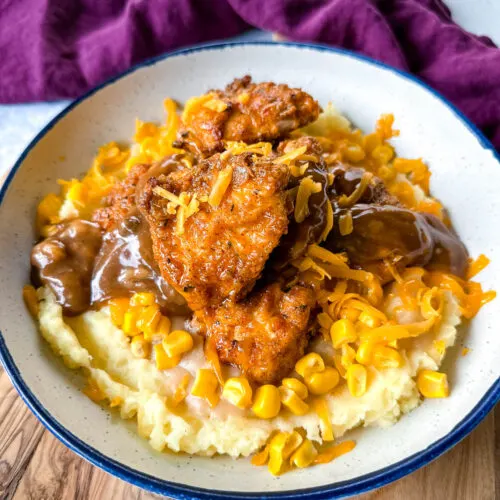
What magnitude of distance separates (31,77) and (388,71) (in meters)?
4.14

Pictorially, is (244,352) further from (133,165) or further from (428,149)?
(428,149)

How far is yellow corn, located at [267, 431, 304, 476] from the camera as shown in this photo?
3.90 m

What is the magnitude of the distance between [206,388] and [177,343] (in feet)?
1.43

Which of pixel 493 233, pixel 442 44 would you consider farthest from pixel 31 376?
pixel 442 44

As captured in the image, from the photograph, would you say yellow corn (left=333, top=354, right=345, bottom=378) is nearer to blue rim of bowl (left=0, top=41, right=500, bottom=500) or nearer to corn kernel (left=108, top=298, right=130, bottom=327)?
blue rim of bowl (left=0, top=41, right=500, bottom=500)

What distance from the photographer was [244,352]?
13.8ft

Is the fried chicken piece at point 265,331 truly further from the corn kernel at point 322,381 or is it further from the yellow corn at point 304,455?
the yellow corn at point 304,455

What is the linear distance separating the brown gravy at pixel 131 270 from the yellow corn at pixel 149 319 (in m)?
0.08

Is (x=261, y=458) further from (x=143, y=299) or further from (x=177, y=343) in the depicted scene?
(x=143, y=299)

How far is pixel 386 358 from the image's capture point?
13.6 ft

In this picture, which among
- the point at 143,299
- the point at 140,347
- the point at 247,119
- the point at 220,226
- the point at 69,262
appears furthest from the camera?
the point at 247,119

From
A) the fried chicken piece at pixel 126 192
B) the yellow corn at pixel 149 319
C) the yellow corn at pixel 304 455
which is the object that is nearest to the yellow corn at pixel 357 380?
the yellow corn at pixel 304 455

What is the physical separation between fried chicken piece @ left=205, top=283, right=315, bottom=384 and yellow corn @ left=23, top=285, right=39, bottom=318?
1.52 m

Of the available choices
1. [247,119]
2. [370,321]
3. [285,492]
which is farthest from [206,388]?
[247,119]
